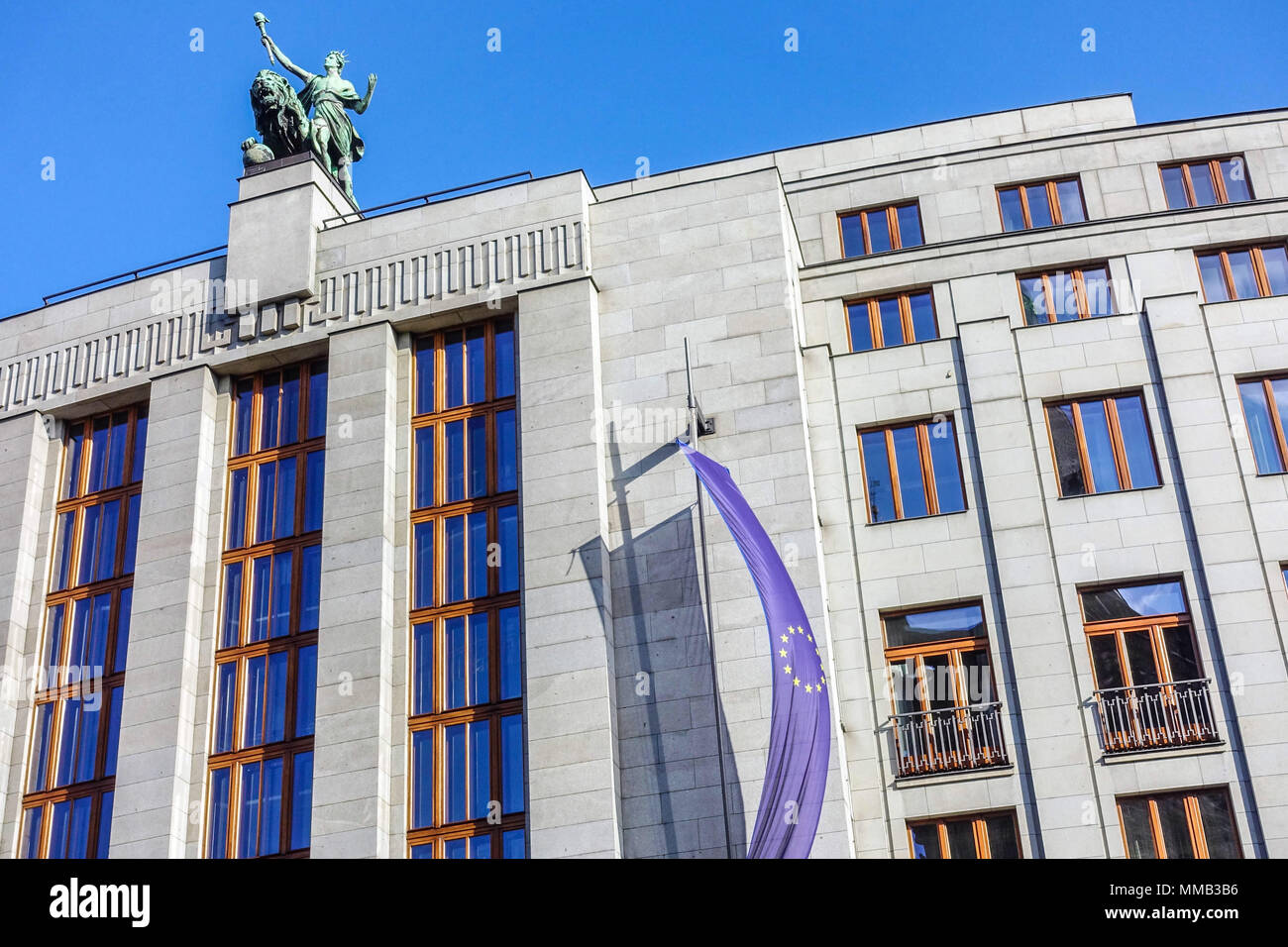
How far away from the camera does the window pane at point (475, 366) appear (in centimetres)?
4188

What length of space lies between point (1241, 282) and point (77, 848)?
3287 centimetres

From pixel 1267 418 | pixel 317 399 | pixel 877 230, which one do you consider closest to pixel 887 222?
pixel 877 230

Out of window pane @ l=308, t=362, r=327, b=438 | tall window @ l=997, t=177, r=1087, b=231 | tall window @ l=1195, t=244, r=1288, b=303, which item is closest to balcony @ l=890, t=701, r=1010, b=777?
tall window @ l=1195, t=244, r=1288, b=303

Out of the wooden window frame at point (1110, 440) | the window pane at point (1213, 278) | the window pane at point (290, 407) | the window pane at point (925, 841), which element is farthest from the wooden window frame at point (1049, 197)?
the window pane at point (290, 407)

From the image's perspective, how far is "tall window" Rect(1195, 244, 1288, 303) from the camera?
42.4m

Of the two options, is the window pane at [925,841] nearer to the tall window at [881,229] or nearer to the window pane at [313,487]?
the window pane at [313,487]

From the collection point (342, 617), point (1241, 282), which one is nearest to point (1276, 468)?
point (1241, 282)

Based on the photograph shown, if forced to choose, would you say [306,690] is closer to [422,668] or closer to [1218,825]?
[422,668]

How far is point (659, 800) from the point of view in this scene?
116 feet

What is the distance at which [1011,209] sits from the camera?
45.4 meters

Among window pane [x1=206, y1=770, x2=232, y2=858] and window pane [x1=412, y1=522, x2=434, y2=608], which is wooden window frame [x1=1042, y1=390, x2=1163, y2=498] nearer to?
window pane [x1=412, y1=522, x2=434, y2=608]

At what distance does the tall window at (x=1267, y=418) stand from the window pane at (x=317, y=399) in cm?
2348

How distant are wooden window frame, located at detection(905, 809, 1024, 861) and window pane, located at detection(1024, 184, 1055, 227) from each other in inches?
681

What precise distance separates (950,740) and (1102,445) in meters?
8.67
